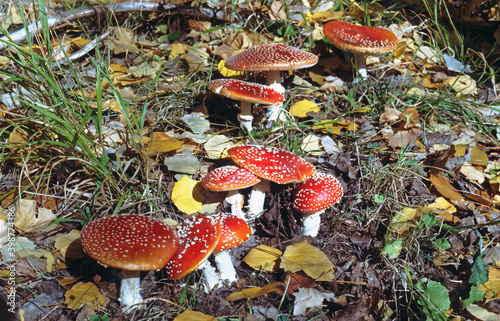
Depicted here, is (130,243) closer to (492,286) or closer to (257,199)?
(257,199)

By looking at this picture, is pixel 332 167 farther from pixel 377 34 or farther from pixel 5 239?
pixel 5 239

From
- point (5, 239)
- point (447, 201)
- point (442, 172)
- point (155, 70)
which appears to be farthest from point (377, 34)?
point (5, 239)

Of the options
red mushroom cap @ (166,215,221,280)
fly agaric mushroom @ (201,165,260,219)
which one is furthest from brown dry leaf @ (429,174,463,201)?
red mushroom cap @ (166,215,221,280)

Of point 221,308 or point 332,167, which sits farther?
point 332,167

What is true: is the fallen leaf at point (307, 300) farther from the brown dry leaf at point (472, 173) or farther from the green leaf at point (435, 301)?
the brown dry leaf at point (472, 173)

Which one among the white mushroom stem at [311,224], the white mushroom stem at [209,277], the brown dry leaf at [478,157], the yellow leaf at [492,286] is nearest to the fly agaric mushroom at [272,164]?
the white mushroom stem at [311,224]
